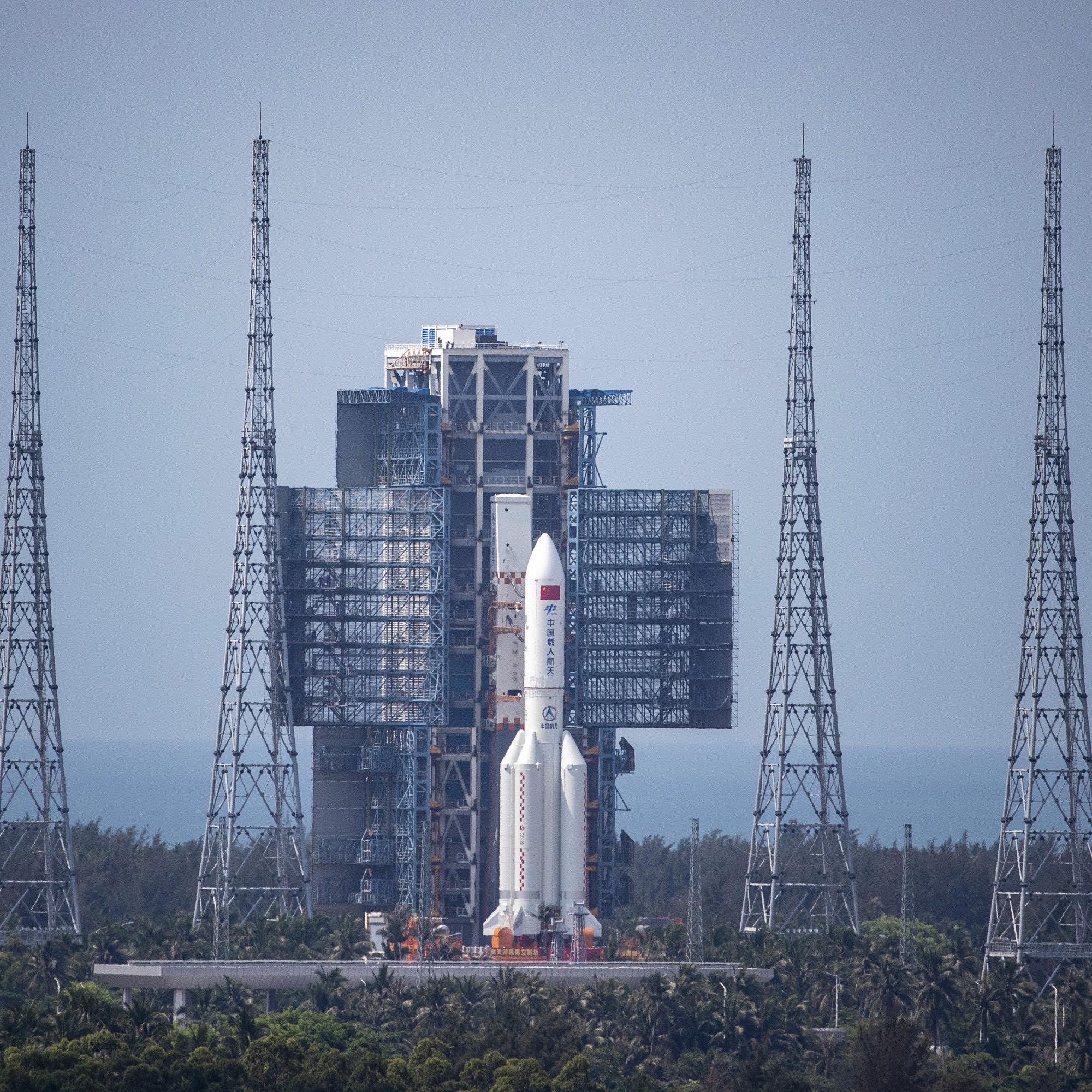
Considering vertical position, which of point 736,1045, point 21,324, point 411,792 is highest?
point 21,324

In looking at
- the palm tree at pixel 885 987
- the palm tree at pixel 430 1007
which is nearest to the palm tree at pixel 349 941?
the palm tree at pixel 430 1007

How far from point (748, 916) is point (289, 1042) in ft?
125

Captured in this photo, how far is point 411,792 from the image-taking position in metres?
112

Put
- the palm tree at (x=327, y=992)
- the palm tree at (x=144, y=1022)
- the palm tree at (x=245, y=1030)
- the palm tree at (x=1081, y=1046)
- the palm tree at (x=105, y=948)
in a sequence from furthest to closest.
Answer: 1. the palm tree at (x=105, y=948)
2. the palm tree at (x=327, y=992)
3. the palm tree at (x=1081, y=1046)
4. the palm tree at (x=245, y=1030)
5. the palm tree at (x=144, y=1022)

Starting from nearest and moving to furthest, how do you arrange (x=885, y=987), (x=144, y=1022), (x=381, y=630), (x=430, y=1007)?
(x=144, y=1022)
(x=430, y=1007)
(x=885, y=987)
(x=381, y=630)

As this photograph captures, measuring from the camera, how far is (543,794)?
10462cm

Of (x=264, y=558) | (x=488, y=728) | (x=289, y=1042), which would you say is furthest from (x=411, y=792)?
(x=289, y=1042)

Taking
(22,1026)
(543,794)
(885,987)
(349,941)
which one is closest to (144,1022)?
(22,1026)

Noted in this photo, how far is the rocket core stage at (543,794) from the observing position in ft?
341

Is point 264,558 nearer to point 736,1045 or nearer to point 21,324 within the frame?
point 21,324

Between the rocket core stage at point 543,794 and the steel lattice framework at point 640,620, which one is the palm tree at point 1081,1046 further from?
the steel lattice framework at point 640,620

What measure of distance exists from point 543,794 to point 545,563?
10.7 metres

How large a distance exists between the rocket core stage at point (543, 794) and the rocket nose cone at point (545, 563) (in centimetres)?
4

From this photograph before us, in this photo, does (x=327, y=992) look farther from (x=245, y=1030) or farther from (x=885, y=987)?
(x=885, y=987)
